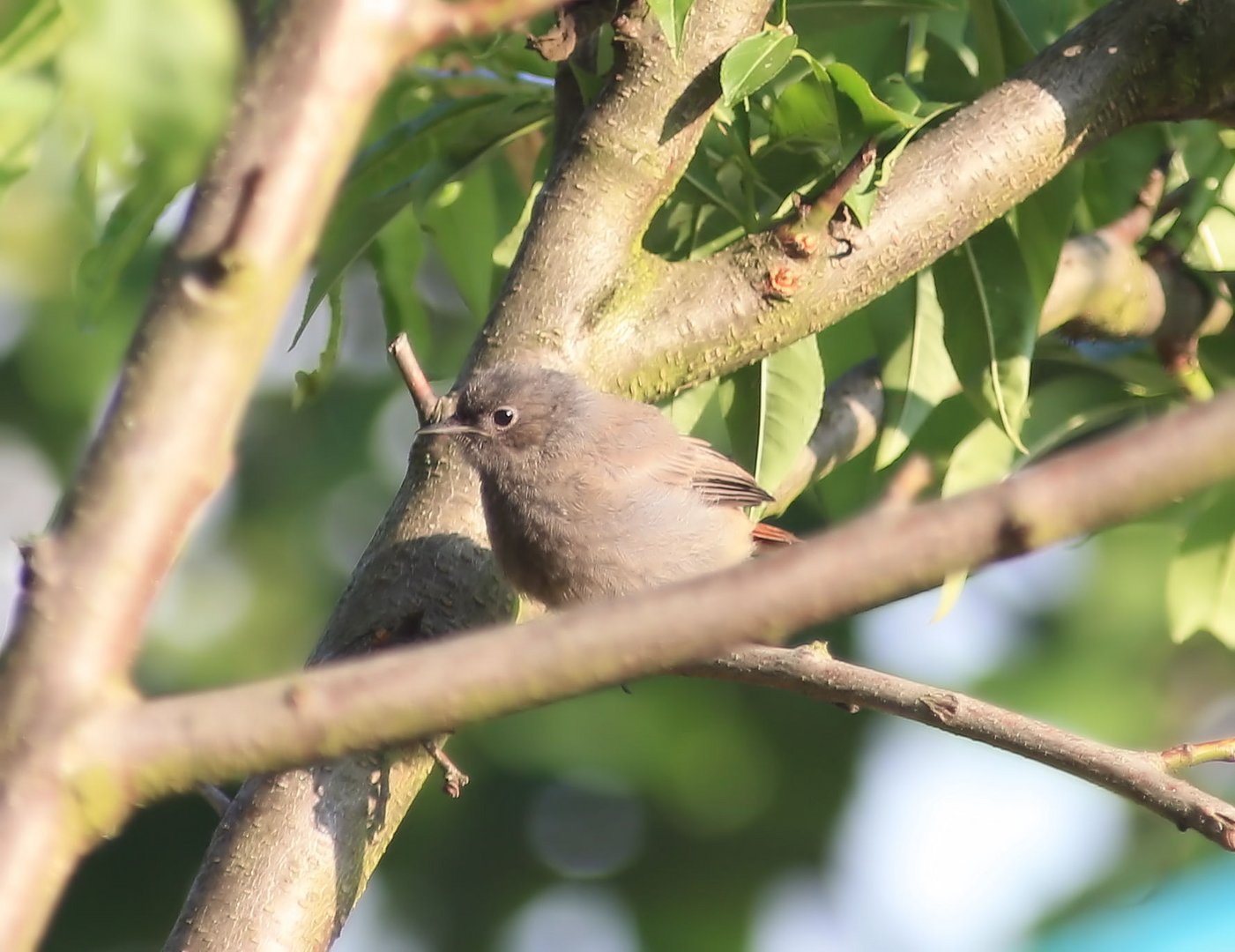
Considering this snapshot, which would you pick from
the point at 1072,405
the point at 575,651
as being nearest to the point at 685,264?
the point at 1072,405

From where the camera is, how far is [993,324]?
3426mm

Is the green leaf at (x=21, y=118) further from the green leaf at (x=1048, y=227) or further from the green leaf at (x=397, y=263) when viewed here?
the green leaf at (x=1048, y=227)

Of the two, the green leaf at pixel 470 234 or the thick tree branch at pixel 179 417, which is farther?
the green leaf at pixel 470 234

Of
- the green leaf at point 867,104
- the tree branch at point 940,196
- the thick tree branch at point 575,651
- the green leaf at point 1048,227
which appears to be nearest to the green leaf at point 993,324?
the green leaf at point 1048,227

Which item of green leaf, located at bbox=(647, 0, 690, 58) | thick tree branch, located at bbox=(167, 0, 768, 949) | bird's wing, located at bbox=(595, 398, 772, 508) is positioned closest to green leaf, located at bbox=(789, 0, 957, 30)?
thick tree branch, located at bbox=(167, 0, 768, 949)

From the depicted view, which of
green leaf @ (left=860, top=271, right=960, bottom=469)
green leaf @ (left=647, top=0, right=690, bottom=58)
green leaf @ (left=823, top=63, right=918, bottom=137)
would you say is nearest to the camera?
green leaf @ (left=647, top=0, right=690, bottom=58)

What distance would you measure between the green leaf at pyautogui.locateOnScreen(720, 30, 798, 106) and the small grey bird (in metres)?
1.14

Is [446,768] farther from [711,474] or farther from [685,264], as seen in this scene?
[711,474]

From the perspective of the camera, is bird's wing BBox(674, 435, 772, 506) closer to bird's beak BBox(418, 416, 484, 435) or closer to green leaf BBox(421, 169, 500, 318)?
green leaf BBox(421, 169, 500, 318)

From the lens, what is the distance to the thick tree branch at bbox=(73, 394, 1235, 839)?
3.92 ft

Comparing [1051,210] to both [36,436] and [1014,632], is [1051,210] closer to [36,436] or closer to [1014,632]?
[1014,632]

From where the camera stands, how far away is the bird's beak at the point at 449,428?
10.5ft

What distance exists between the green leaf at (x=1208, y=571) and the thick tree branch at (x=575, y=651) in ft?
9.23

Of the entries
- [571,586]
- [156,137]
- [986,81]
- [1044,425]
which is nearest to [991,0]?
[986,81]
